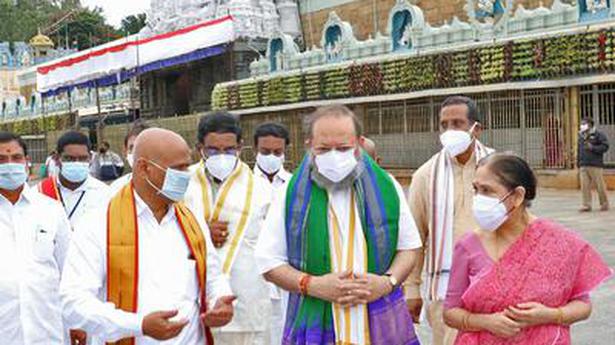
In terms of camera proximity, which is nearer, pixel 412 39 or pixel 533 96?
pixel 533 96

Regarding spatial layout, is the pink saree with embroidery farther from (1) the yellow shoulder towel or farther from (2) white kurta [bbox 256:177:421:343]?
(1) the yellow shoulder towel

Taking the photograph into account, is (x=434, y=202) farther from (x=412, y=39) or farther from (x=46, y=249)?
(x=412, y=39)

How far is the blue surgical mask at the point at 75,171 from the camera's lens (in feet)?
19.4

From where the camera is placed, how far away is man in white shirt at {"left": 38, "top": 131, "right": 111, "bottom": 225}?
19.0ft

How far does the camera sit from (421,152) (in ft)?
69.3

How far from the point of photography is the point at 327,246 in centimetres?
361

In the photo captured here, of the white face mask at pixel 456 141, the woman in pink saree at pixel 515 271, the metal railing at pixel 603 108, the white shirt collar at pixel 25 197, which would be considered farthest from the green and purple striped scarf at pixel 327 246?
the metal railing at pixel 603 108

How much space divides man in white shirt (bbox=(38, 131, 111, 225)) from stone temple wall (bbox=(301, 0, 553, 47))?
1714 cm

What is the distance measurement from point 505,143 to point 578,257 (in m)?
15.8

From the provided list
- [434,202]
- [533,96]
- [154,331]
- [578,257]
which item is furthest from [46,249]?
[533,96]

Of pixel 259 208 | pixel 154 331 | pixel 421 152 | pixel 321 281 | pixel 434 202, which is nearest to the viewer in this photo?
pixel 154 331

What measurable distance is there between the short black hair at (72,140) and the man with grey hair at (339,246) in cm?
293

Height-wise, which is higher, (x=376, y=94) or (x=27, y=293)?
(x=376, y=94)

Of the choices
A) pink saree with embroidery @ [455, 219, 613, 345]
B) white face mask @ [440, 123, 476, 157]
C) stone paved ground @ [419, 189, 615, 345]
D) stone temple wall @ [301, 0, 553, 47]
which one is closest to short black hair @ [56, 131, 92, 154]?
white face mask @ [440, 123, 476, 157]
